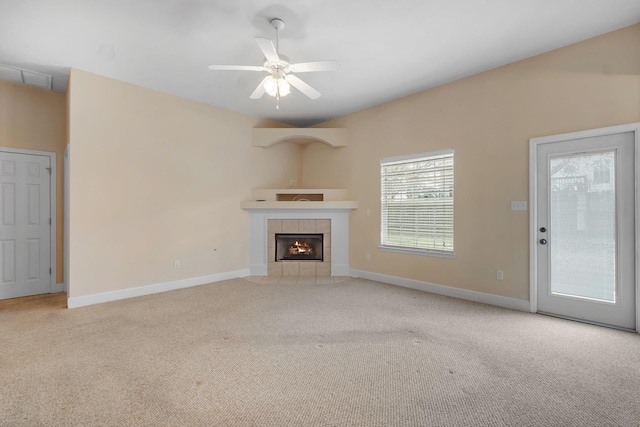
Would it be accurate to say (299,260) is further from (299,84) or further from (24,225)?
(24,225)

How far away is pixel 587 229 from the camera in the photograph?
320 centimetres

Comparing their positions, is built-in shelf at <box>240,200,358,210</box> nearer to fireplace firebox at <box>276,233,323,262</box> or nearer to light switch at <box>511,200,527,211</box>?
fireplace firebox at <box>276,233,323,262</box>

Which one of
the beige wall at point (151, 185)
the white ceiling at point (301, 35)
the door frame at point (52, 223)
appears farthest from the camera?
the door frame at point (52, 223)

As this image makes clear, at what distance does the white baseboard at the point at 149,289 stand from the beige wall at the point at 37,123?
1192 mm

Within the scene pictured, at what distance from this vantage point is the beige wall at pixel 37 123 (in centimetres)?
413

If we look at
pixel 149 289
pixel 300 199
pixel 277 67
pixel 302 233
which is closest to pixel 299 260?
pixel 302 233

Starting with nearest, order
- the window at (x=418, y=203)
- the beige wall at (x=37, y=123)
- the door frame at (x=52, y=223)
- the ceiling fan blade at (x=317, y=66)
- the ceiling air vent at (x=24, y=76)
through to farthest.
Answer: the ceiling fan blade at (x=317, y=66), the ceiling air vent at (x=24, y=76), the beige wall at (x=37, y=123), the window at (x=418, y=203), the door frame at (x=52, y=223)

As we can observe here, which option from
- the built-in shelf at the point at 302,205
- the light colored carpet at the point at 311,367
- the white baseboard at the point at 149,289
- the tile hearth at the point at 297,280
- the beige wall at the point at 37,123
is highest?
the beige wall at the point at 37,123

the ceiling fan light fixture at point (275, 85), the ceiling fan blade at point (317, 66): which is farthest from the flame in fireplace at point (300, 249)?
the ceiling fan blade at point (317, 66)

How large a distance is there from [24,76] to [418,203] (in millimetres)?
5711

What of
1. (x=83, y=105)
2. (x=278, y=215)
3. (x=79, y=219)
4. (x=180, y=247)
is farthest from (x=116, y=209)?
(x=278, y=215)

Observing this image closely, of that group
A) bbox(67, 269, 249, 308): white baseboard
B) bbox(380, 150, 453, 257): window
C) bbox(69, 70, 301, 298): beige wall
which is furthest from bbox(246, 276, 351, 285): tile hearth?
bbox(380, 150, 453, 257): window

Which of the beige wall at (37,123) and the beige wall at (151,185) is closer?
the beige wall at (151,185)

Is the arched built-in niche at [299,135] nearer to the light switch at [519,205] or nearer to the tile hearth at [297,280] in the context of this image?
the tile hearth at [297,280]
